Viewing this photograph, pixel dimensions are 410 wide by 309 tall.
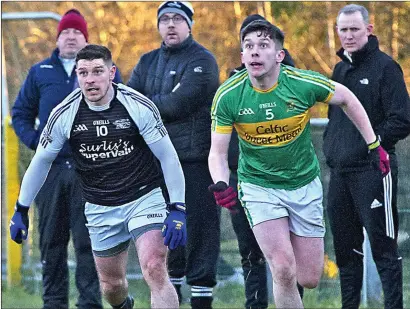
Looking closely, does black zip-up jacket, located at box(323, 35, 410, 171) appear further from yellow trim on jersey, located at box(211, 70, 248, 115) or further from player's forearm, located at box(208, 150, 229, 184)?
player's forearm, located at box(208, 150, 229, 184)

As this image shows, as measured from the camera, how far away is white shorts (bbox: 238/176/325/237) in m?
8.29

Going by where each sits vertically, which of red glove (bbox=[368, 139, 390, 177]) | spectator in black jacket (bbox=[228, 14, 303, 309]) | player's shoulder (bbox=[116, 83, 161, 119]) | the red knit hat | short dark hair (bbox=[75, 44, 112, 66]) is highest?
the red knit hat

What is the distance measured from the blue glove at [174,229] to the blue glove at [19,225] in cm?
112

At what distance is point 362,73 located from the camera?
30.2 ft

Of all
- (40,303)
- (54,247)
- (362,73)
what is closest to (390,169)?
(362,73)

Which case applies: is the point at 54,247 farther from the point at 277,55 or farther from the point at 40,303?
the point at 277,55

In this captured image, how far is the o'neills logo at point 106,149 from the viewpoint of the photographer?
8422 mm

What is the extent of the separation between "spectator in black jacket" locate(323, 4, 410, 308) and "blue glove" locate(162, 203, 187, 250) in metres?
1.70

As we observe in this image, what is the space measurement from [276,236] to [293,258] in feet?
0.67

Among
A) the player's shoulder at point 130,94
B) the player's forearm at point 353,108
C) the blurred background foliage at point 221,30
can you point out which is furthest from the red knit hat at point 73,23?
the blurred background foliage at point 221,30

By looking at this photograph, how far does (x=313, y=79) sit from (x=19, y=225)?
2448 millimetres

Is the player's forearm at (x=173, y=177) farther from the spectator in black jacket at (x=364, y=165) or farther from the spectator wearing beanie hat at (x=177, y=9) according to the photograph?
the spectator wearing beanie hat at (x=177, y=9)

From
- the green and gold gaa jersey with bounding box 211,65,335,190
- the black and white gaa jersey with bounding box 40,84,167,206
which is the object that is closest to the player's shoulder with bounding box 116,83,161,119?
the black and white gaa jersey with bounding box 40,84,167,206

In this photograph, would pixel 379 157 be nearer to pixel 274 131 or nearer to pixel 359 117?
pixel 359 117
